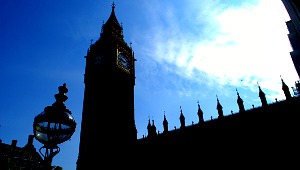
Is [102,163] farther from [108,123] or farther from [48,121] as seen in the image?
[48,121]

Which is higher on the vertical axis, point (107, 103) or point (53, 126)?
point (107, 103)

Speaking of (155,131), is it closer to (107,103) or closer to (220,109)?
(107,103)

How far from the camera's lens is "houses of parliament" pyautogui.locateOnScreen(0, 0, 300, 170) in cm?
3350

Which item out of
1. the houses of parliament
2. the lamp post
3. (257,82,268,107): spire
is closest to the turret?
the houses of parliament

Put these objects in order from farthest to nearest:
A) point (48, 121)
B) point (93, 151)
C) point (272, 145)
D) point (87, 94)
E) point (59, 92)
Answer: point (87, 94) → point (93, 151) → point (272, 145) → point (59, 92) → point (48, 121)

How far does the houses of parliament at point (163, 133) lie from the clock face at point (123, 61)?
201mm

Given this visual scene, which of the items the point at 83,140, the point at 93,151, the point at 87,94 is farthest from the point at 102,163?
the point at 87,94

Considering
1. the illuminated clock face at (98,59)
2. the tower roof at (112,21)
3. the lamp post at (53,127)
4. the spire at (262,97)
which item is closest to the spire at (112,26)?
the tower roof at (112,21)

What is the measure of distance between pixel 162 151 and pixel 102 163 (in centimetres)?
1035

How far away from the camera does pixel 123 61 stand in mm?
48250

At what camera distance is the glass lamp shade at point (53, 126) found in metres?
5.98

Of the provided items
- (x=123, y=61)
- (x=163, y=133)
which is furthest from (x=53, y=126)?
(x=123, y=61)

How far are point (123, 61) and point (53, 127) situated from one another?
140ft

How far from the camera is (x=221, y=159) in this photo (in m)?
35.9
